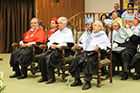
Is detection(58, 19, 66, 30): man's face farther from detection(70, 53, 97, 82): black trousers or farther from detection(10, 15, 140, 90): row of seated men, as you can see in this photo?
detection(70, 53, 97, 82): black trousers

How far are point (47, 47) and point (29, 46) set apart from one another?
390 millimetres

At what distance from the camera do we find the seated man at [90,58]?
405cm

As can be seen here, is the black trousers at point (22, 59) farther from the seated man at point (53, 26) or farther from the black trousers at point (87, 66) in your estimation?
the black trousers at point (87, 66)

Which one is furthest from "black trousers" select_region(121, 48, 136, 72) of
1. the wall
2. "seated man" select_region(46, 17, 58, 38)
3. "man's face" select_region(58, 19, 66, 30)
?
the wall

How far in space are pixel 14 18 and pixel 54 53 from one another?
5858mm

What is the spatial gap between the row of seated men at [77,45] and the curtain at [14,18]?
184 inches

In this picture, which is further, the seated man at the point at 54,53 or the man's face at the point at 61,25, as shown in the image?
the man's face at the point at 61,25

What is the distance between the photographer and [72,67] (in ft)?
14.0

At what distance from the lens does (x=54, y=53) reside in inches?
182

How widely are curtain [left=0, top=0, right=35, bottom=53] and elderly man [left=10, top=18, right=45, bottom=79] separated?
465 centimetres

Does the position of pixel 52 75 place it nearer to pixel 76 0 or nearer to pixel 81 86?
pixel 81 86

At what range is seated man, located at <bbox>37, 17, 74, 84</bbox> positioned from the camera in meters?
4.55

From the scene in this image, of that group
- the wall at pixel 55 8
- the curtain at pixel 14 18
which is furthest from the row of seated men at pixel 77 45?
the curtain at pixel 14 18

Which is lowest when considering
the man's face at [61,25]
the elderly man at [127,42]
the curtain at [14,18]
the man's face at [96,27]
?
the elderly man at [127,42]
